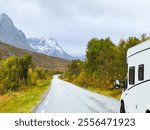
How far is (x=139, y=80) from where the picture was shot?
11047 mm

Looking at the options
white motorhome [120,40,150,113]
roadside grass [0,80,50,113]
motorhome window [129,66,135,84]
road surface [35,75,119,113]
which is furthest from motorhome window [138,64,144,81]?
roadside grass [0,80,50,113]

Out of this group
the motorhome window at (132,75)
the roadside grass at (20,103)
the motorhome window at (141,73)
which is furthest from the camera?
the roadside grass at (20,103)

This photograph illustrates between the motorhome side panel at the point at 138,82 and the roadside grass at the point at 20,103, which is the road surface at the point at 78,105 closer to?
the roadside grass at the point at 20,103

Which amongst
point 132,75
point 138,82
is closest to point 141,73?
point 138,82

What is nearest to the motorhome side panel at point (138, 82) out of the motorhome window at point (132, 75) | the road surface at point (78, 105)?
the motorhome window at point (132, 75)

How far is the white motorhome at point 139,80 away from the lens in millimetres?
10250

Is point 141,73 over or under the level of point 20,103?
over

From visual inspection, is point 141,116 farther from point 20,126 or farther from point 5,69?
point 5,69

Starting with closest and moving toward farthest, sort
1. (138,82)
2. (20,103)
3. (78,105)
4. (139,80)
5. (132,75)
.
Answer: (139,80) → (138,82) → (132,75) → (78,105) → (20,103)

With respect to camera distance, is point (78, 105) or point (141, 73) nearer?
point (141, 73)

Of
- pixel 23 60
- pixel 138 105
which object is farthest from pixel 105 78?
pixel 138 105

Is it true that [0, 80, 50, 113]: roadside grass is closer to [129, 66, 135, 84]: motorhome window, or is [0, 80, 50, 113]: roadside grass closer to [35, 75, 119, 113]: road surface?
[35, 75, 119, 113]: road surface

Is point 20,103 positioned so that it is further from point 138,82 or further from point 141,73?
point 141,73

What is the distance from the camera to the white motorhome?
33.6 ft
